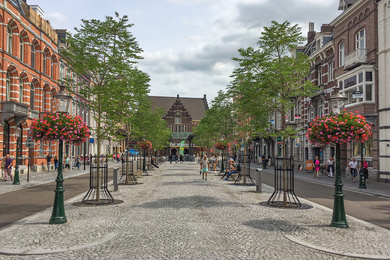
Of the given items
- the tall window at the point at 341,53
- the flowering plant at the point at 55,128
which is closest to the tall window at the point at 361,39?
the tall window at the point at 341,53

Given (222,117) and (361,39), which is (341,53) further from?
(222,117)

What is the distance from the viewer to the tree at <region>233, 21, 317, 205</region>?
12.0 metres

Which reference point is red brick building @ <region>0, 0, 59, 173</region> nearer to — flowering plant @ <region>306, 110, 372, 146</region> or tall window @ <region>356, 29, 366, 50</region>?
flowering plant @ <region>306, 110, 372, 146</region>

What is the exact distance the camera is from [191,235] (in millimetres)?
7359

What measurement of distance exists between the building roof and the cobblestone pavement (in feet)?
352

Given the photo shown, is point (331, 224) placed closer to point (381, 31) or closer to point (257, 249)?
point (257, 249)

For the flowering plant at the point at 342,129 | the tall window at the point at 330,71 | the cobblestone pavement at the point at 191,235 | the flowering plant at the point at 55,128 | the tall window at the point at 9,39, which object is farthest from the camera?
the tall window at the point at 330,71

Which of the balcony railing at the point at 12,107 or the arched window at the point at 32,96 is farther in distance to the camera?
the arched window at the point at 32,96

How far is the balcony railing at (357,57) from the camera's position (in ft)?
80.5

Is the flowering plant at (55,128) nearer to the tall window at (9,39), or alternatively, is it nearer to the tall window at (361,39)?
the tall window at (9,39)

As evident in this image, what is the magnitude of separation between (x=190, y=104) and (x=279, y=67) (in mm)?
110224

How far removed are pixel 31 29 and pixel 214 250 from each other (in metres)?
28.8

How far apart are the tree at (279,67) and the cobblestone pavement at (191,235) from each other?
124 inches

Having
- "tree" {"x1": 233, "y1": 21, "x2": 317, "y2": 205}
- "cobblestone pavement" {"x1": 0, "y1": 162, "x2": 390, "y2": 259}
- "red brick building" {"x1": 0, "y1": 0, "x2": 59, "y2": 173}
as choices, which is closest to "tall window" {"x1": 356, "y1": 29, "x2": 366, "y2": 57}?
"tree" {"x1": 233, "y1": 21, "x2": 317, "y2": 205}
